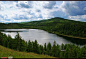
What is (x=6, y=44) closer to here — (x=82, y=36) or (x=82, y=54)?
(x=82, y=54)

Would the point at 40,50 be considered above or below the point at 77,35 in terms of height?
above


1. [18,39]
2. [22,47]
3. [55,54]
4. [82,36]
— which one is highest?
[18,39]

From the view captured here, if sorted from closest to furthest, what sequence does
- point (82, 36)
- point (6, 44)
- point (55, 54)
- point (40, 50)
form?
point (55, 54)
point (40, 50)
point (6, 44)
point (82, 36)

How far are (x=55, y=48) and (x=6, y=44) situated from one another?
82.1ft

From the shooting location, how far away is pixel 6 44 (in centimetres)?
4269

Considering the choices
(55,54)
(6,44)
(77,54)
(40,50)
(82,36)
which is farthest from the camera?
(82,36)

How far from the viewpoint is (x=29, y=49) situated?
128 feet

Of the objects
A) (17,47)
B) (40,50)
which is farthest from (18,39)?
(40,50)

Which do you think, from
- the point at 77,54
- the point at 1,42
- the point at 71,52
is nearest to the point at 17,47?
the point at 1,42

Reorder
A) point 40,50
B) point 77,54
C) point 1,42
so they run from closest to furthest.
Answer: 1. point 77,54
2. point 40,50
3. point 1,42

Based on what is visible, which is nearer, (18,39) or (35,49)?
(18,39)

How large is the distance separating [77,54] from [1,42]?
39.2 metres

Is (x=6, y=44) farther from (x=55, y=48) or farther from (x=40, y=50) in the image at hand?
(x=55, y=48)

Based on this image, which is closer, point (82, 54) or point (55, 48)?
point (82, 54)
